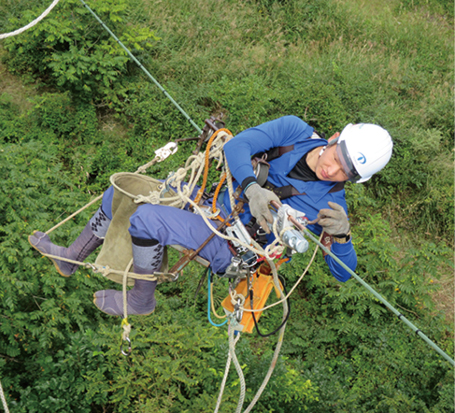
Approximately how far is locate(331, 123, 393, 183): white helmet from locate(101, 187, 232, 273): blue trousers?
3.30 feet

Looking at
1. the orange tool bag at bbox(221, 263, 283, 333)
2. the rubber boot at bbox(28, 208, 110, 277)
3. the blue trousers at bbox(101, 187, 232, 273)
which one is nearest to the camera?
the blue trousers at bbox(101, 187, 232, 273)

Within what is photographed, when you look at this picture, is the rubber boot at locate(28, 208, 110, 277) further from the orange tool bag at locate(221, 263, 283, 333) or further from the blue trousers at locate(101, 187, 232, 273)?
the orange tool bag at locate(221, 263, 283, 333)

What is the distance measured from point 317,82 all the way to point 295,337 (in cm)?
402

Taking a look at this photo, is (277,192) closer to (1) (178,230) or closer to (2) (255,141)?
(2) (255,141)

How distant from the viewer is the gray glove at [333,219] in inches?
112

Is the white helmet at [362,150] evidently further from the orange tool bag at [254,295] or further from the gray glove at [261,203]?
the orange tool bag at [254,295]

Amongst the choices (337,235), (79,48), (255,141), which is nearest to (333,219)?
(337,235)

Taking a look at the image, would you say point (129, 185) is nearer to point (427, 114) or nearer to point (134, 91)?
point (134, 91)

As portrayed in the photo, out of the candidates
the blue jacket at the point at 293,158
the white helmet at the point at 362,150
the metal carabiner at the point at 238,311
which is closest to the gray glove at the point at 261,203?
the blue jacket at the point at 293,158

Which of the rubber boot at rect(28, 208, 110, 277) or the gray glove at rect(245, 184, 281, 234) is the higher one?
the gray glove at rect(245, 184, 281, 234)

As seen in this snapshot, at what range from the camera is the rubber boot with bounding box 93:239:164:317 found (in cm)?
305

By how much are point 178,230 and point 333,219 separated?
1.03m

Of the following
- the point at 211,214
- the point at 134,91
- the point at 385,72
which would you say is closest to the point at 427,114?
the point at 385,72

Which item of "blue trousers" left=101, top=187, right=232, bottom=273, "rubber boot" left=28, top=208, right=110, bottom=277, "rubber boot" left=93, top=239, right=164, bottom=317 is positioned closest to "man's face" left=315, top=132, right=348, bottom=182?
"blue trousers" left=101, top=187, right=232, bottom=273
